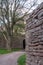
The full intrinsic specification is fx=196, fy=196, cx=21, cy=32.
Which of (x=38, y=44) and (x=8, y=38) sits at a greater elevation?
(x=8, y=38)

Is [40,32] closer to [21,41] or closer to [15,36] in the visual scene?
[15,36]

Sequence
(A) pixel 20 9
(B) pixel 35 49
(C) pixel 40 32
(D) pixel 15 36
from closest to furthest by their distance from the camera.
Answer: (C) pixel 40 32, (B) pixel 35 49, (A) pixel 20 9, (D) pixel 15 36

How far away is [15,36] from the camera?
26531mm

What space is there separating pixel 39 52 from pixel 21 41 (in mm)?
25593

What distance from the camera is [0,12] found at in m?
23.2

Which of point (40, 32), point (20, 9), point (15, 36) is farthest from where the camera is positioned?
point (15, 36)

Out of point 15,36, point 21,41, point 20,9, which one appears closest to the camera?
point 20,9

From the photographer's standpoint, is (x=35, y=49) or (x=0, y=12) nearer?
(x=35, y=49)

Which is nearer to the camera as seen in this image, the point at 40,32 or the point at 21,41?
the point at 40,32

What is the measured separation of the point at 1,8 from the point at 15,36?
506cm

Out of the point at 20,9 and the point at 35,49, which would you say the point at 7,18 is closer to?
the point at 20,9

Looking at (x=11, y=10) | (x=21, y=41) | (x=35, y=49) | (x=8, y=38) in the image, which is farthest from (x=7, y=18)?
(x=35, y=49)

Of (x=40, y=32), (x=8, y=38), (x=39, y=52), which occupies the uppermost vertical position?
(x=8, y=38)

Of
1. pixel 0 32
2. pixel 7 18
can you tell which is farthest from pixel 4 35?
pixel 7 18
